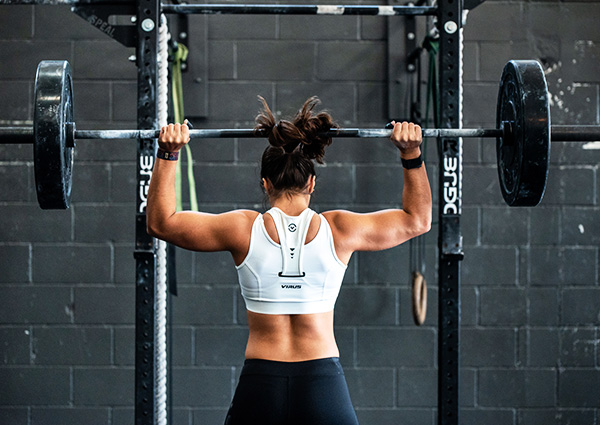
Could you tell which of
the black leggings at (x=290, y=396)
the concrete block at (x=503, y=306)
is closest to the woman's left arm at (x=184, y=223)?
the black leggings at (x=290, y=396)

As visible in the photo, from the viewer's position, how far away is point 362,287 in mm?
2770

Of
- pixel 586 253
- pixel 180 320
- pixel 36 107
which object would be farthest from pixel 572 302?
pixel 36 107

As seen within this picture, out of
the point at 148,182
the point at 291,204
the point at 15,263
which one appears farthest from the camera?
the point at 15,263

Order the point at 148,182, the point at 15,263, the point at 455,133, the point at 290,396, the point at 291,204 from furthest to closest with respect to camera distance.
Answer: the point at 15,263 → the point at 148,182 → the point at 455,133 → the point at 291,204 → the point at 290,396

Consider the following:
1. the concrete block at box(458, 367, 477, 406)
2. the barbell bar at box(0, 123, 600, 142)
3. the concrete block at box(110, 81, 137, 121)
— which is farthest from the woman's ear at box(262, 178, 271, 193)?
the concrete block at box(458, 367, 477, 406)

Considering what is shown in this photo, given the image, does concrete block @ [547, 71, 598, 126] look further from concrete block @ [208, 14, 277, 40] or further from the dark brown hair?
the dark brown hair

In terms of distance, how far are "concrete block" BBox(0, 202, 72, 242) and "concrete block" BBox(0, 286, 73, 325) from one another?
23cm

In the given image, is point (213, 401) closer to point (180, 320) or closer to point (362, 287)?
point (180, 320)

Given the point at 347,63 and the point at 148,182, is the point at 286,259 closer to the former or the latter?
the point at 148,182

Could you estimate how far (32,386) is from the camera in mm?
2744

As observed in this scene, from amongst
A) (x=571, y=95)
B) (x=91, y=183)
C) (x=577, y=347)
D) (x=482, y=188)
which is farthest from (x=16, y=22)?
(x=577, y=347)

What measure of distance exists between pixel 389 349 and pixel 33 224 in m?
1.74

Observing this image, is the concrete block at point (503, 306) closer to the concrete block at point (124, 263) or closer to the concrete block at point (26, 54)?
the concrete block at point (124, 263)

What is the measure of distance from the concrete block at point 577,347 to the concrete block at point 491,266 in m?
0.35
